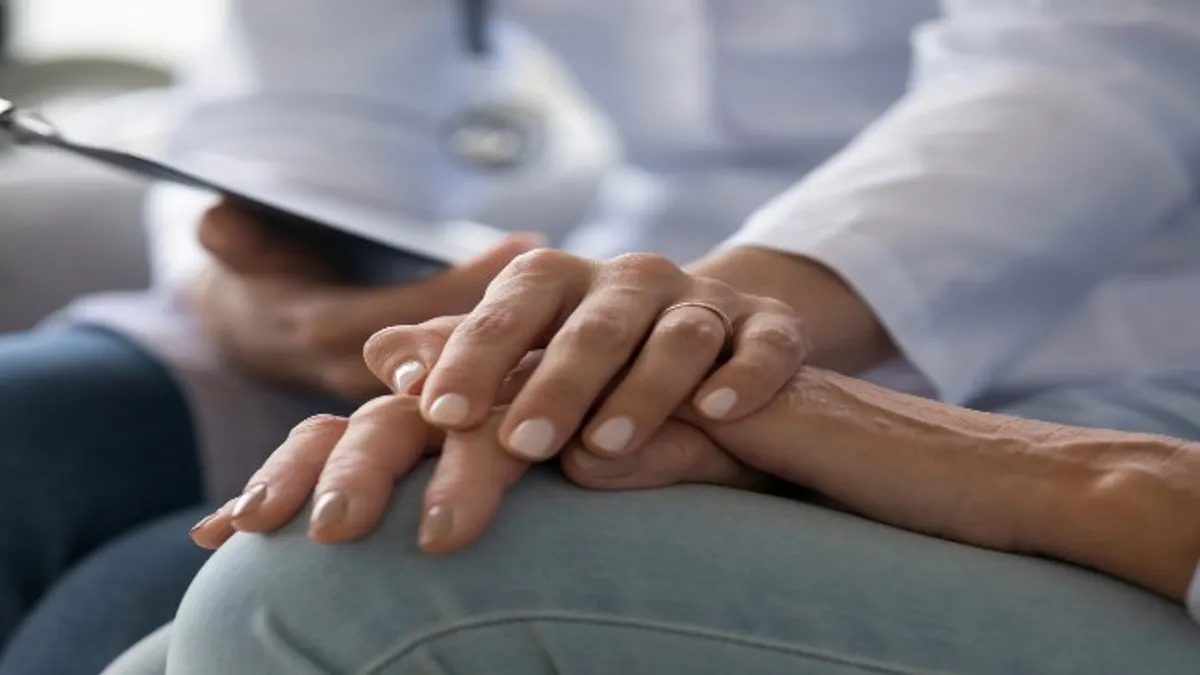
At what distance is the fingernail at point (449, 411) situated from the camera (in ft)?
1.58

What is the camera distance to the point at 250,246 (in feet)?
2.64

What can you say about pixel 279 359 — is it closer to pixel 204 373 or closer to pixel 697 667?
pixel 204 373

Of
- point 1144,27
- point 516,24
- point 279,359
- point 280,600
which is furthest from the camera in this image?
point 516,24

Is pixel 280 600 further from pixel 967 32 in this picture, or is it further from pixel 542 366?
pixel 967 32

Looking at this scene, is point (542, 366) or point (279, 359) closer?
point (542, 366)

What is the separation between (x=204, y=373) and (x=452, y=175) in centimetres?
27

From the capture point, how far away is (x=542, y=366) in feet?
1.64

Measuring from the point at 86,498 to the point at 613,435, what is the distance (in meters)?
0.41

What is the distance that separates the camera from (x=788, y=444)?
0.52 m

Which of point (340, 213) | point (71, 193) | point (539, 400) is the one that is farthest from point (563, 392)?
point (71, 193)

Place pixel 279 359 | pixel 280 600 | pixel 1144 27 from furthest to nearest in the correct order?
pixel 279 359, pixel 1144 27, pixel 280 600

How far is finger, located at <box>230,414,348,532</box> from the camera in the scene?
458 millimetres

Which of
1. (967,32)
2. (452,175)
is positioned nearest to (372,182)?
(452,175)

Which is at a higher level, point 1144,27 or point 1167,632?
point 1144,27
